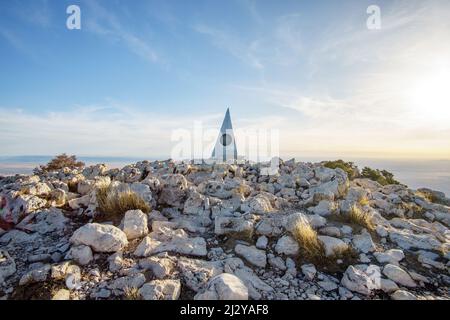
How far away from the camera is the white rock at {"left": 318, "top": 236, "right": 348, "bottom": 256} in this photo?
15.0ft

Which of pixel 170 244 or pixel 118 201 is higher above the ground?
pixel 118 201

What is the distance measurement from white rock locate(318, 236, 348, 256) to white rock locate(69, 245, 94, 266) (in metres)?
3.83

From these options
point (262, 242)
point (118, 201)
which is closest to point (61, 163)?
point (118, 201)

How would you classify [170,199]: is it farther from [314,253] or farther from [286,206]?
[314,253]

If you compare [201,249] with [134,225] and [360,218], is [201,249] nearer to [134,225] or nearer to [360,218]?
[134,225]

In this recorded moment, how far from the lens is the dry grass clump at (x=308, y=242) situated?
450cm

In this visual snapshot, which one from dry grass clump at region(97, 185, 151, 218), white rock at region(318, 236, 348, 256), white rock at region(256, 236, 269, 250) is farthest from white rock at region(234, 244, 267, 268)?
dry grass clump at region(97, 185, 151, 218)

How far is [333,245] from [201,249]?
2299mm

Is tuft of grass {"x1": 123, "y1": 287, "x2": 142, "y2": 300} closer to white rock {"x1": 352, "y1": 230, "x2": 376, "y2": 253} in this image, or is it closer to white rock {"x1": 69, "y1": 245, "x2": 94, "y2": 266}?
white rock {"x1": 69, "y1": 245, "x2": 94, "y2": 266}

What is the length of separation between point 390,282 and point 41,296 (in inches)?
185

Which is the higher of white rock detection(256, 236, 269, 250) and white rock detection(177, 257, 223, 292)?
white rock detection(256, 236, 269, 250)

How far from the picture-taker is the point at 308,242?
4.65m

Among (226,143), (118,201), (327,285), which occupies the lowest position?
(327,285)
